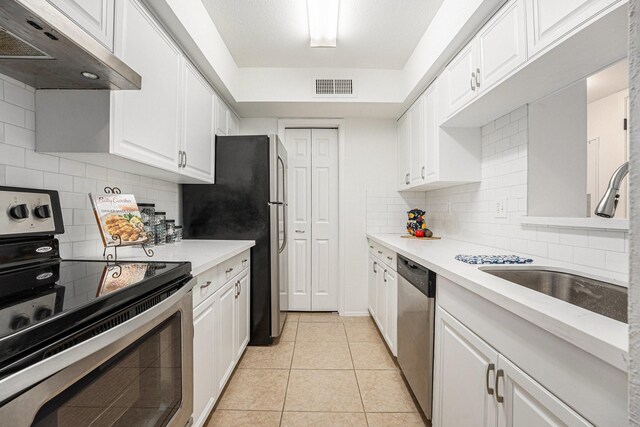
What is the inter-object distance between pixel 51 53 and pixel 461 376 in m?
1.86

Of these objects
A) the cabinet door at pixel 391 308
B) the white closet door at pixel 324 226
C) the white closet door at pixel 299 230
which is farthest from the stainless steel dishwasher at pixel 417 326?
the white closet door at pixel 299 230

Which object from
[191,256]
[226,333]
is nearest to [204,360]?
[226,333]

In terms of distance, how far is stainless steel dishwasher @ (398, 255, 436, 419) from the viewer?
58.1 inches

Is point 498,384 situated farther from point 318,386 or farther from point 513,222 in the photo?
point 318,386

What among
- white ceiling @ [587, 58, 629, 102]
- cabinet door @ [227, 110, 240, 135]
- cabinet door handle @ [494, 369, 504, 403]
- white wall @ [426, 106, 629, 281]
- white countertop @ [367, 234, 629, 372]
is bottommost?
cabinet door handle @ [494, 369, 504, 403]

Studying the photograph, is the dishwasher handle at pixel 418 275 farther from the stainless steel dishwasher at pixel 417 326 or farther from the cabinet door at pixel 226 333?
the cabinet door at pixel 226 333

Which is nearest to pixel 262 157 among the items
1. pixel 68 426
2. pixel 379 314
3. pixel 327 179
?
pixel 327 179

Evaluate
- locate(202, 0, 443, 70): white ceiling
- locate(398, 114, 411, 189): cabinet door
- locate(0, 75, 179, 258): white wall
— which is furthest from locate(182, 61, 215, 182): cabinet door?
locate(398, 114, 411, 189): cabinet door

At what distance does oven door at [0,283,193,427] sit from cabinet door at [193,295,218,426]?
0.18 metres

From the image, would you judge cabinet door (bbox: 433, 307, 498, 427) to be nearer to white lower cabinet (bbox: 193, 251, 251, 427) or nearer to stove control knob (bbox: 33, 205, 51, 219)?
white lower cabinet (bbox: 193, 251, 251, 427)

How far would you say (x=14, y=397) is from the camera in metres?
0.51

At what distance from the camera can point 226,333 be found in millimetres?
1823

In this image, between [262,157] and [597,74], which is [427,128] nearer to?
[597,74]

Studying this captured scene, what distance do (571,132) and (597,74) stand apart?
0.98ft
